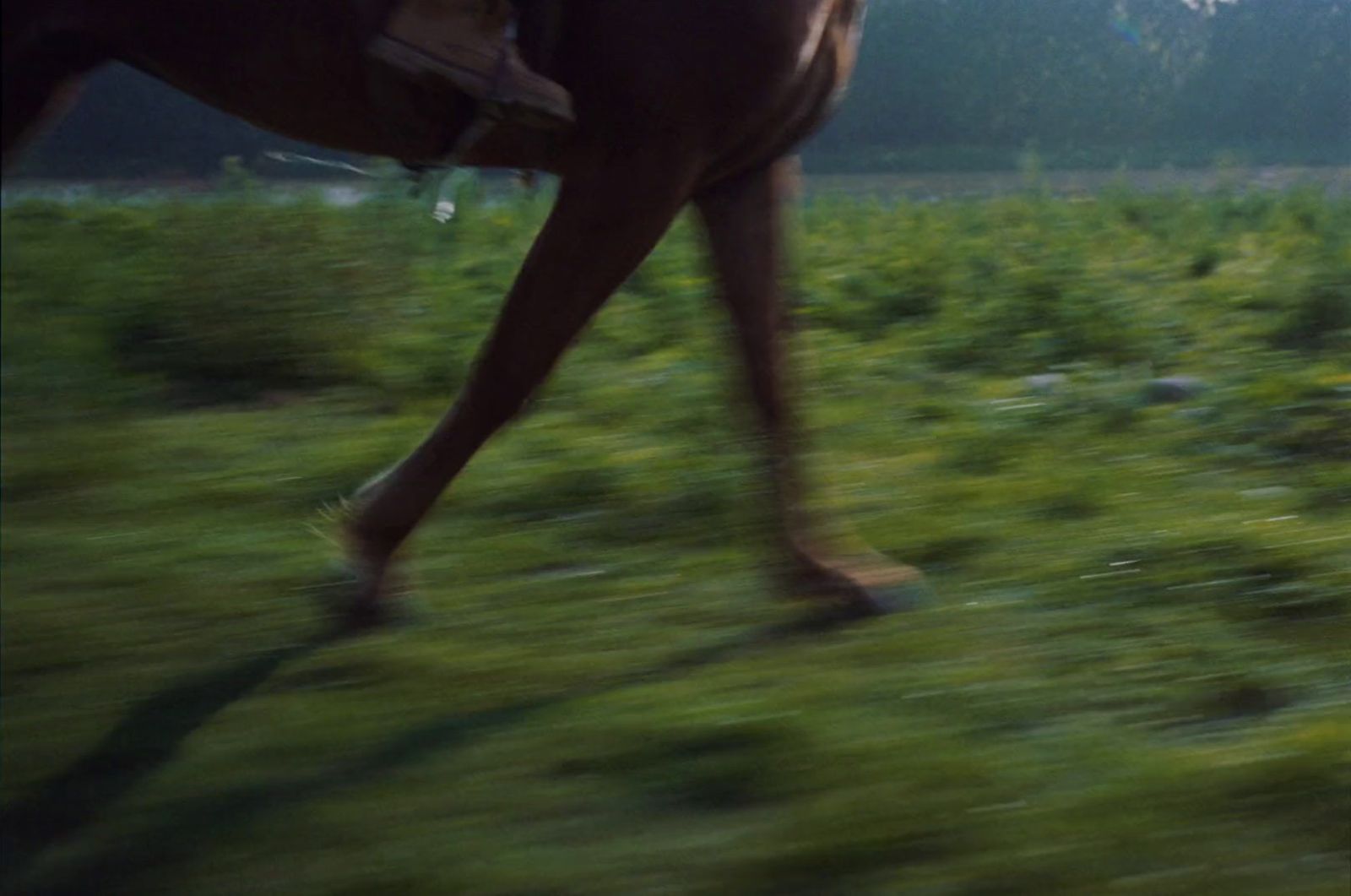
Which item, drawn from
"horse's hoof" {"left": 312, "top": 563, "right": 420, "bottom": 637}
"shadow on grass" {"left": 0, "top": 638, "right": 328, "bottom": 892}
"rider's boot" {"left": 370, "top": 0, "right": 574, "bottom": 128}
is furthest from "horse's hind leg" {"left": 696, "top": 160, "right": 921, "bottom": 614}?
"shadow on grass" {"left": 0, "top": 638, "right": 328, "bottom": 892}

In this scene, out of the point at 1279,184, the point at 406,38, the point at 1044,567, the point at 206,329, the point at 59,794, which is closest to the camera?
the point at 59,794

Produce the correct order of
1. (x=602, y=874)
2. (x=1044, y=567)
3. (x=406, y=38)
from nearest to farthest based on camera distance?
1. (x=602, y=874)
2. (x=406, y=38)
3. (x=1044, y=567)

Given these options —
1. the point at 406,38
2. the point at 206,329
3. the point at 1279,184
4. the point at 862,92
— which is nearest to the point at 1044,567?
the point at 406,38

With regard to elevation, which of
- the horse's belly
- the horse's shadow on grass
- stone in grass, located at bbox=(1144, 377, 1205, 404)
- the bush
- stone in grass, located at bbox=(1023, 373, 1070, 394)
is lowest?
stone in grass, located at bbox=(1144, 377, 1205, 404)

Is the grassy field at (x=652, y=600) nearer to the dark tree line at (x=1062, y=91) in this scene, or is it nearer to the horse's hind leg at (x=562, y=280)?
the horse's hind leg at (x=562, y=280)

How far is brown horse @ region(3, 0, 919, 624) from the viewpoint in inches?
109

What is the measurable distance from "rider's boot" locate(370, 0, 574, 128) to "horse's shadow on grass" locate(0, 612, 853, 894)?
1.09 m

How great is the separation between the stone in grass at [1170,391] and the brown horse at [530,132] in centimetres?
220

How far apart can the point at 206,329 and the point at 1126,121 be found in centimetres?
1085

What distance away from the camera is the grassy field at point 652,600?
98.0 inches

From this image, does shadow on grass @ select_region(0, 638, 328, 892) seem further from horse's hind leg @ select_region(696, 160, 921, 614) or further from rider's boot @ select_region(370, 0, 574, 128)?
rider's boot @ select_region(370, 0, 574, 128)

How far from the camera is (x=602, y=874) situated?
237cm

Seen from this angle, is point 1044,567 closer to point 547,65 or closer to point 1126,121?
point 547,65

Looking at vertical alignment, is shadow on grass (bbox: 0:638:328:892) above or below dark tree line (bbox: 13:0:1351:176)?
below
